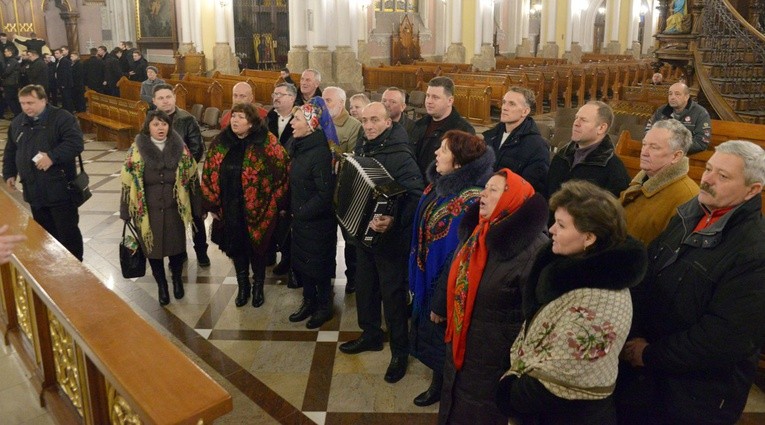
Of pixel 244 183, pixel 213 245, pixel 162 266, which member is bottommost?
pixel 213 245

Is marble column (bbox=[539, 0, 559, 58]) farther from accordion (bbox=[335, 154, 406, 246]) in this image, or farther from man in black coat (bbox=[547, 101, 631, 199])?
accordion (bbox=[335, 154, 406, 246])

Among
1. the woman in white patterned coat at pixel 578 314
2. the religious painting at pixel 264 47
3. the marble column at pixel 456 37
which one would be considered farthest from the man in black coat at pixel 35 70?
the woman in white patterned coat at pixel 578 314

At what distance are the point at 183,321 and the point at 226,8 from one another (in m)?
15.6

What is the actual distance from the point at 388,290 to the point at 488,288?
1.29m

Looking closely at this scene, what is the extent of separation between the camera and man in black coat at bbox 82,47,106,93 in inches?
577

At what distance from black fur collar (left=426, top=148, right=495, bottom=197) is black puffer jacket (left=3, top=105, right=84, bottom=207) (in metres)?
3.08

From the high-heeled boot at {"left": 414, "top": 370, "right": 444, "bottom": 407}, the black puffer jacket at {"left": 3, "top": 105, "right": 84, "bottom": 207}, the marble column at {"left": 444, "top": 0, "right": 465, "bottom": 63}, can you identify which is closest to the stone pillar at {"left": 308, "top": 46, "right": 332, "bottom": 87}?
the marble column at {"left": 444, "top": 0, "right": 465, "bottom": 63}

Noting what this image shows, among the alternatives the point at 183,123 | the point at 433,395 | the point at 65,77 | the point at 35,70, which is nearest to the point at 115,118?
the point at 35,70

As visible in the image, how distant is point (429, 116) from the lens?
14.2ft

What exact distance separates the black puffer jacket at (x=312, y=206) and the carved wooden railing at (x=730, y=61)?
6292 mm

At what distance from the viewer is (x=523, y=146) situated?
377cm

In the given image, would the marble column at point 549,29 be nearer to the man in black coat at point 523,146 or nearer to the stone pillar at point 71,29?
the stone pillar at point 71,29

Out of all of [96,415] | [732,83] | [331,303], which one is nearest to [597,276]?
[96,415]

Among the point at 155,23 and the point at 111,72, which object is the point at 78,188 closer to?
the point at 111,72
